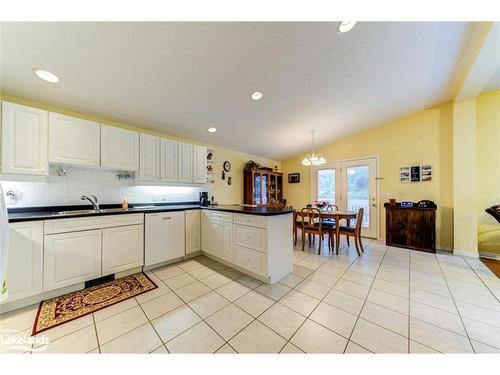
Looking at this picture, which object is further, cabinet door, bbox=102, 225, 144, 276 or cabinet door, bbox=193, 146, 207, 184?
cabinet door, bbox=193, 146, 207, 184

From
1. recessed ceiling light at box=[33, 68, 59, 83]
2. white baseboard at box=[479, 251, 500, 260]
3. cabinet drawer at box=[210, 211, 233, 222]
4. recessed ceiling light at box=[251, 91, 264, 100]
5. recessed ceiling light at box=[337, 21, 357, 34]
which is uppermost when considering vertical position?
recessed ceiling light at box=[337, 21, 357, 34]

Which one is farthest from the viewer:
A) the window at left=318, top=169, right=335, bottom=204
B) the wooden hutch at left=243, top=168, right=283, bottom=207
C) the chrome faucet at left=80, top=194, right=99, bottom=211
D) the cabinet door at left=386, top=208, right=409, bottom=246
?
the window at left=318, top=169, right=335, bottom=204

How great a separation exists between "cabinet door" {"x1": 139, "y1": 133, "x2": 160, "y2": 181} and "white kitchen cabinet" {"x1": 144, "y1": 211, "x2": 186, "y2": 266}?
0.69m

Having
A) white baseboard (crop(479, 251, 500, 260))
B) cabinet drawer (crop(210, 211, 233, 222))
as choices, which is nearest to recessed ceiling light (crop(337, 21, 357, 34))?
cabinet drawer (crop(210, 211, 233, 222))

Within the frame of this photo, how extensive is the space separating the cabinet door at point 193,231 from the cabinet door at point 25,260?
1585 mm

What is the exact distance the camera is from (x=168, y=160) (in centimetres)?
312

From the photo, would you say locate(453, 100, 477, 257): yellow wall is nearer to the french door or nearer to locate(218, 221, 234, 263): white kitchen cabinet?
the french door

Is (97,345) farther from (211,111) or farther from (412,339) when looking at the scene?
(211,111)

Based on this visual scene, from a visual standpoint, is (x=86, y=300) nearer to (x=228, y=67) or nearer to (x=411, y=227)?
(x=228, y=67)

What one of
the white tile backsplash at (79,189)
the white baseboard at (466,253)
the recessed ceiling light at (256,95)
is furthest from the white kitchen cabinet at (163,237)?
the white baseboard at (466,253)

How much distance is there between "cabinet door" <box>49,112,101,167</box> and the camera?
211 cm

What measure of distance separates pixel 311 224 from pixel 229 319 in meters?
2.45

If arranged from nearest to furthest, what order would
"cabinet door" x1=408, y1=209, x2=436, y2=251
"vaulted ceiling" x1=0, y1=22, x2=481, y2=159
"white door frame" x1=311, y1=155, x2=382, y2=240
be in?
"vaulted ceiling" x1=0, y1=22, x2=481, y2=159
"cabinet door" x1=408, y1=209, x2=436, y2=251
"white door frame" x1=311, y1=155, x2=382, y2=240

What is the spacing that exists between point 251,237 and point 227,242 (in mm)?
507
